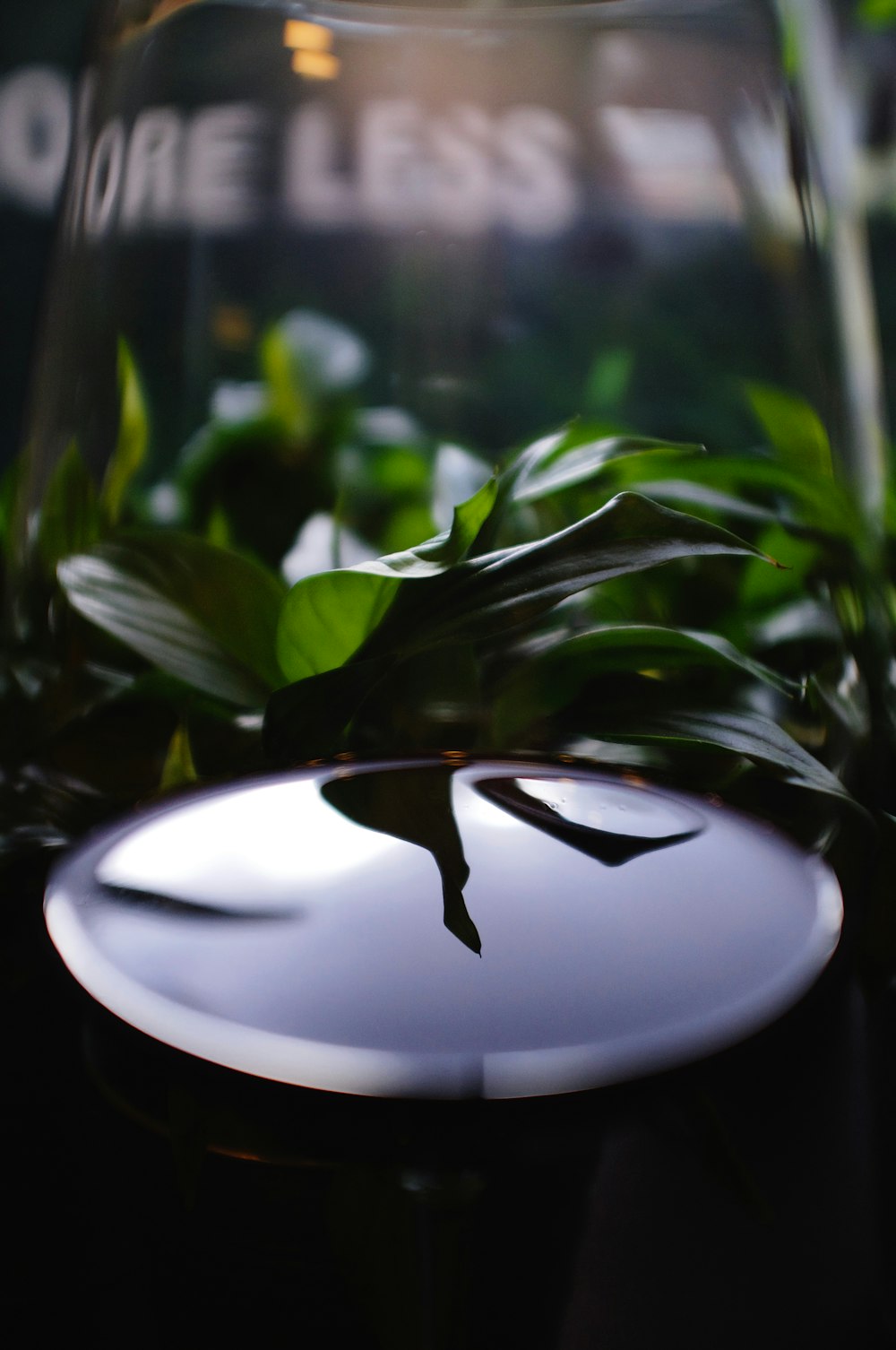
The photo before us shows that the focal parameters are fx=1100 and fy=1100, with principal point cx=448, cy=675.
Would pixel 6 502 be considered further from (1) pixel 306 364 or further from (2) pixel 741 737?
(2) pixel 741 737

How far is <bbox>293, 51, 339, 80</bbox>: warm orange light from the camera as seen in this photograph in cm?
18

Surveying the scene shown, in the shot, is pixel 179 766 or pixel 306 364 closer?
pixel 179 766

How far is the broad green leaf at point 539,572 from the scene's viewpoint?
122 millimetres

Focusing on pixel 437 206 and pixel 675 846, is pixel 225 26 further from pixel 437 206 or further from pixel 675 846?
pixel 675 846

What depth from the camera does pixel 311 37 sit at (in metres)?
0.18

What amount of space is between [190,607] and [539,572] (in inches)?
2.1

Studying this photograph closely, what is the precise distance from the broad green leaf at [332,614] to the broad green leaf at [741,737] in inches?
1.6

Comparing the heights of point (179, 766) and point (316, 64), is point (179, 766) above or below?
below

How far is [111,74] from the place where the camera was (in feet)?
0.66

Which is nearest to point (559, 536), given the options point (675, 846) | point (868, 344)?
point (675, 846)

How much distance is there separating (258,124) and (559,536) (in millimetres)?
115

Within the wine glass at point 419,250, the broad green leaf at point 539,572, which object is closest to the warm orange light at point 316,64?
the wine glass at point 419,250

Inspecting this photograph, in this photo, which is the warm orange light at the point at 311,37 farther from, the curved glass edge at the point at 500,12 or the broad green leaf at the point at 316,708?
the broad green leaf at the point at 316,708

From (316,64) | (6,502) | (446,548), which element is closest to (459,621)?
(446,548)
